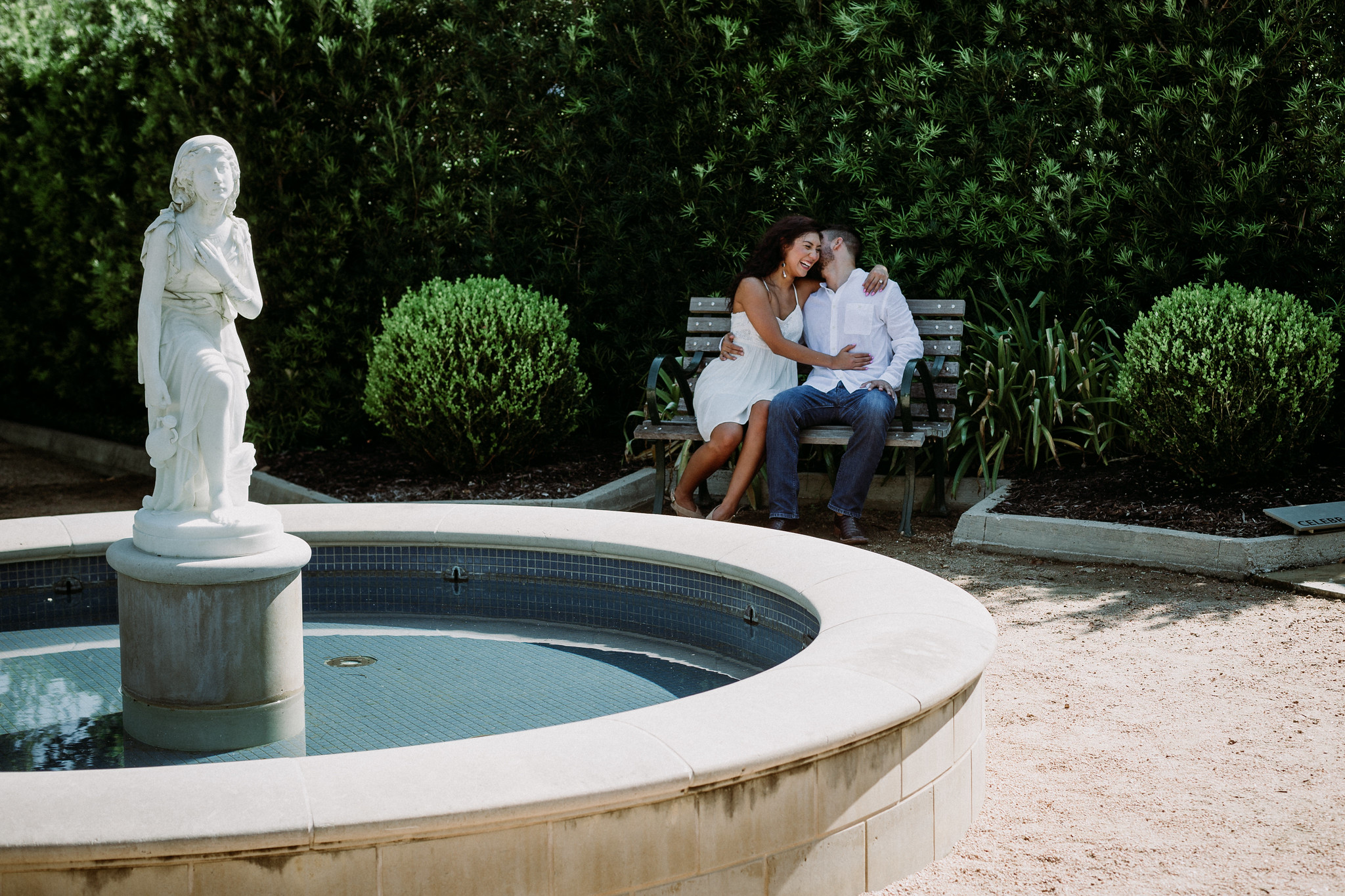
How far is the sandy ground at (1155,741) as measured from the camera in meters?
2.75

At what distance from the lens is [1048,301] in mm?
7199

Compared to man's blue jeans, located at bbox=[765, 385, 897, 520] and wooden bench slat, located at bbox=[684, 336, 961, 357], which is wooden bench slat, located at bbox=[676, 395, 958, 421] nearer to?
wooden bench slat, located at bbox=[684, 336, 961, 357]

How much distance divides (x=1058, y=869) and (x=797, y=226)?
4290 millimetres

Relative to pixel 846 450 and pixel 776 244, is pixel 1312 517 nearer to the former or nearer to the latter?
pixel 846 450

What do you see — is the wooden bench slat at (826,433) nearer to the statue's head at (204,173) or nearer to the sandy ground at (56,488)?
the sandy ground at (56,488)

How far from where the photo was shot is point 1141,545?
5.61 meters

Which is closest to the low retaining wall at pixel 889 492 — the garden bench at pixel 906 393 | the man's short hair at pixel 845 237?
the garden bench at pixel 906 393

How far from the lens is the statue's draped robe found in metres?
3.32

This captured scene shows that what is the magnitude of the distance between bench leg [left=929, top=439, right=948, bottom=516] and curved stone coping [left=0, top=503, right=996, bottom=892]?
317cm

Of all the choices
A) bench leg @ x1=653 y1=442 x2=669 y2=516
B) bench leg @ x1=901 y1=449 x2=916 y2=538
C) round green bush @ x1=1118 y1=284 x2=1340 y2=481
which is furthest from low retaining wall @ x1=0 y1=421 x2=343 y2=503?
round green bush @ x1=1118 y1=284 x2=1340 y2=481

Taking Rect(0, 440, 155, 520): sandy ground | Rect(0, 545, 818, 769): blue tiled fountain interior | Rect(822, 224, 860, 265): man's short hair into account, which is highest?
Rect(822, 224, 860, 265): man's short hair

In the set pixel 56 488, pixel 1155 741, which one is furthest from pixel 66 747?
pixel 56 488

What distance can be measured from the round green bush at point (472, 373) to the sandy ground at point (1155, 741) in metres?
2.85

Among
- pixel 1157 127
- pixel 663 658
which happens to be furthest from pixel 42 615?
pixel 1157 127
